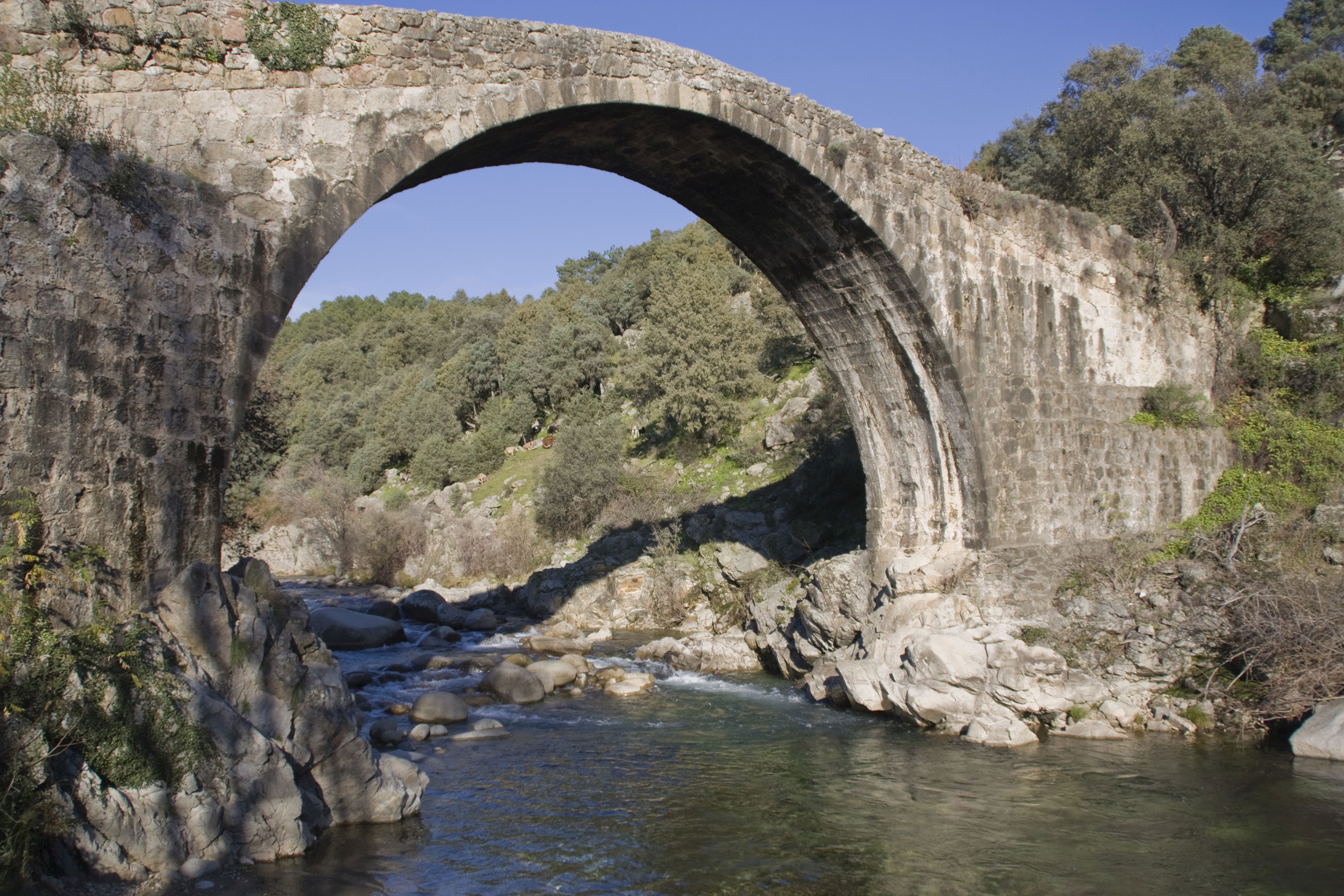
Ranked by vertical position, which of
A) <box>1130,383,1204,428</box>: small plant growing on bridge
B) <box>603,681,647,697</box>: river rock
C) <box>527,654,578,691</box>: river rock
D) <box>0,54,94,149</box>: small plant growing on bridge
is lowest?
<box>603,681,647,697</box>: river rock

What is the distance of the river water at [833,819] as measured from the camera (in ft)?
19.1

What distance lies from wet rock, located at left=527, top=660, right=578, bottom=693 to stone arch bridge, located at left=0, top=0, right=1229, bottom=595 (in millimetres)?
4485

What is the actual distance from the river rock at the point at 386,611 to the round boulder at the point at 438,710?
7.08m

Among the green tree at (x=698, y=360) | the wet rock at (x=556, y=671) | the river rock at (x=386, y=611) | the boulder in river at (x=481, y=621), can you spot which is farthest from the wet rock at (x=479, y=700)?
the green tree at (x=698, y=360)

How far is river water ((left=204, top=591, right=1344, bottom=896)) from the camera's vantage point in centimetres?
582

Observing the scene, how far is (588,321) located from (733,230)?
984 inches

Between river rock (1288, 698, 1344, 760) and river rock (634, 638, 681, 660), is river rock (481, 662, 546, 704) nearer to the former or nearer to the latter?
river rock (634, 638, 681, 660)

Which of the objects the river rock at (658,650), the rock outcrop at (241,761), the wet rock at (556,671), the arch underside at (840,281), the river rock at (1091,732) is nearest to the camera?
the rock outcrop at (241,761)

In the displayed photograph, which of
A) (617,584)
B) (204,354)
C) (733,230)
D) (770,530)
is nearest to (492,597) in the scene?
(617,584)

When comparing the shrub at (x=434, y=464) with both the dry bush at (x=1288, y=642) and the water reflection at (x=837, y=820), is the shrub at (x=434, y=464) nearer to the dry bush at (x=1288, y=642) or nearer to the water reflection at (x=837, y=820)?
the water reflection at (x=837, y=820)

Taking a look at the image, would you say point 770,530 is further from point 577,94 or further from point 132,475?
point 132,475

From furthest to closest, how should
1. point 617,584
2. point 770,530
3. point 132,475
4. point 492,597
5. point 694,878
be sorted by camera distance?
point 492,597 < point 617,584 < point 770,530 < point 694,878 < point 132,475

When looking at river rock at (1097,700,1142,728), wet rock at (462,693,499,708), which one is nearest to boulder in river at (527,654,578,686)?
wet rock at (462,693,499,708)

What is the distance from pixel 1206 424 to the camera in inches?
496
